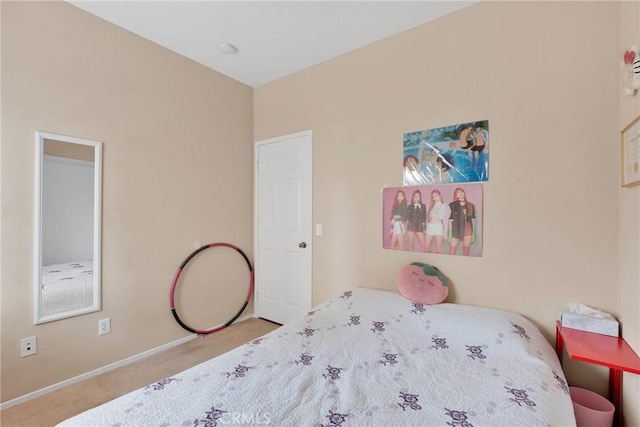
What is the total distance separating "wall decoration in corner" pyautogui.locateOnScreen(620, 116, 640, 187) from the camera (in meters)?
1.30

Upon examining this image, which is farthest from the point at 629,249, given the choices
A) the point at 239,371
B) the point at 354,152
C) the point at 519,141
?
the point at 239,371

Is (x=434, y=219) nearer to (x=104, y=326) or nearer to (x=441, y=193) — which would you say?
(x=441, y=193)

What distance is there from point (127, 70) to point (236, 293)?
239cm

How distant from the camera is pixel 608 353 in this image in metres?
1.31

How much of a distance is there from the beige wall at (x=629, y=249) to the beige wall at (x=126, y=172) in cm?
307

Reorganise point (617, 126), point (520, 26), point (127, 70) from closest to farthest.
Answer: point (617, 126)
point (520, 26)
point (127, 70)

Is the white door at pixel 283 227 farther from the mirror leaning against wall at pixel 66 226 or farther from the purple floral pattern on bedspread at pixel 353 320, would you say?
the mirror leaning against wall at pixel 66 226

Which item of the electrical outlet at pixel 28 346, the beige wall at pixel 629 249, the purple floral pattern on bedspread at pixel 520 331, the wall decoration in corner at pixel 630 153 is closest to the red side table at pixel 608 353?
the beige wall at pixel 629 249

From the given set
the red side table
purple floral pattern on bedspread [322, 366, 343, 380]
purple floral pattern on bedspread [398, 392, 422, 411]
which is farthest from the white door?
the red side table

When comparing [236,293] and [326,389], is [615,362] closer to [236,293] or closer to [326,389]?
[326,389]

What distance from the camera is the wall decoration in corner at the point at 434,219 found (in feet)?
6.36

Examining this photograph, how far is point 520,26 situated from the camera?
1.78 metres

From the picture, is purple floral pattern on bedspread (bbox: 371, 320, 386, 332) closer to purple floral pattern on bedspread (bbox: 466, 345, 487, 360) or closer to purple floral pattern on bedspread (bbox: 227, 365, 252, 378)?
purple floral pattern on bedspread (bbox: 466, 345, 487, 360)

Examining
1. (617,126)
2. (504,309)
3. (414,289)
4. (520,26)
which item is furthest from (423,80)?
(504,309)
